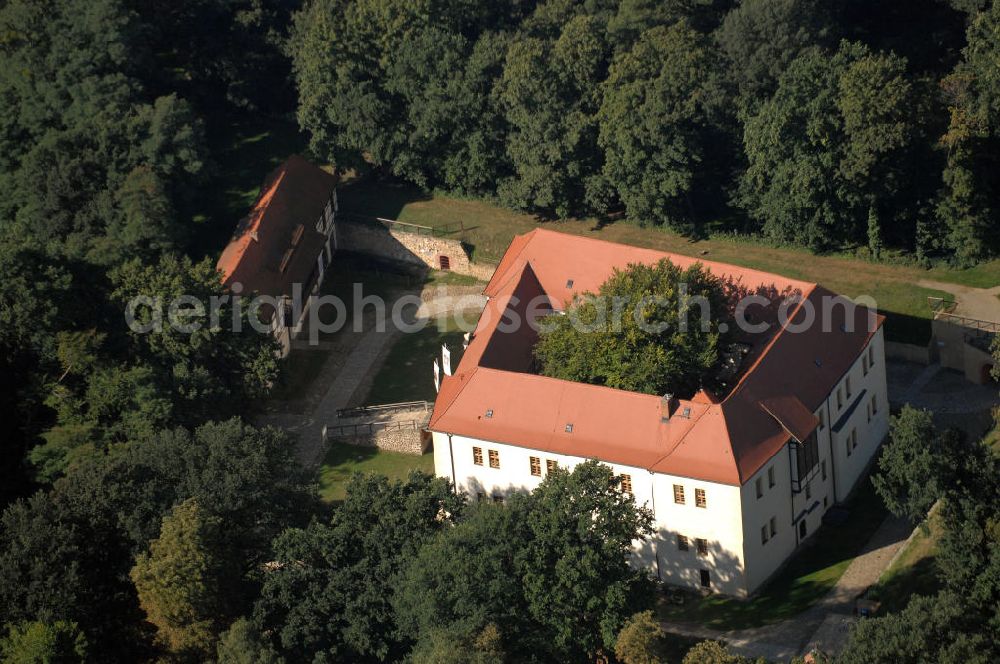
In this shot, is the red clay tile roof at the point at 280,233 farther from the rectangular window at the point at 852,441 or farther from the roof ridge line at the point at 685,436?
the rectangular window at the point at 852,441

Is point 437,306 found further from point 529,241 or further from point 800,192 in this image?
point 800,192

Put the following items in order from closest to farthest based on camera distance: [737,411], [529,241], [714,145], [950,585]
A: [950,585] < [737,411] < [529,241] < [714,145]

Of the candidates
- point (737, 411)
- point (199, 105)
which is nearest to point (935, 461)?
point (737, 411)

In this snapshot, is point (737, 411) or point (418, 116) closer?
point (737, 411)

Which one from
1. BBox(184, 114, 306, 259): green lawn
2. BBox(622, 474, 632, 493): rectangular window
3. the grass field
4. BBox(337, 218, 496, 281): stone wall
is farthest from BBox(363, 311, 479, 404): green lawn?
BBox(622, 474, 632, 493): rectangular window

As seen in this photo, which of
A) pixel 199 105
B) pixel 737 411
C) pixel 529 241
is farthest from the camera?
pixel 199 105

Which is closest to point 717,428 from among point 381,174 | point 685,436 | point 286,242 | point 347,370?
point 685,436

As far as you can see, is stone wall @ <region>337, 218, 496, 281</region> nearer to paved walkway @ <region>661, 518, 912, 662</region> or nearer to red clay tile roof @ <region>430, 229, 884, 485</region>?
red clay tile roof @ <region>430, 229, 884, 485</region>
